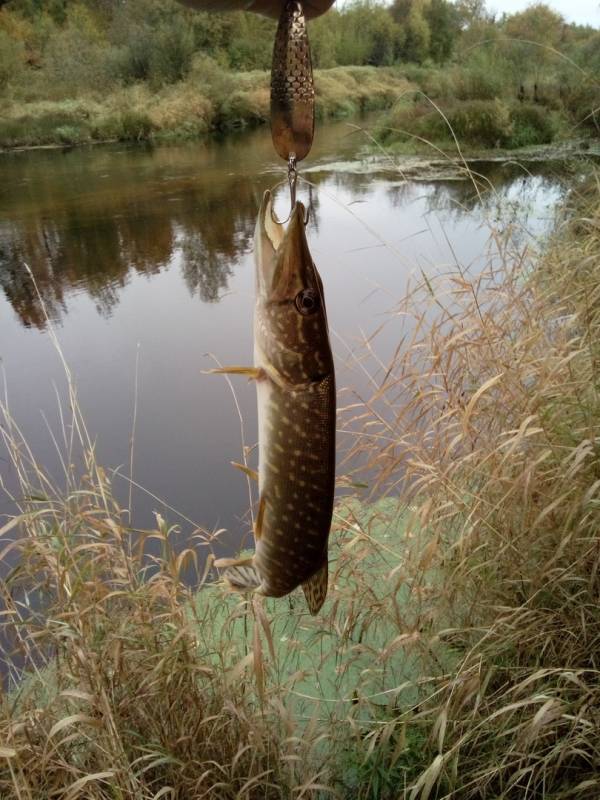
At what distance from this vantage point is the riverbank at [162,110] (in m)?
17.4

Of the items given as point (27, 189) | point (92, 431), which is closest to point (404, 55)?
point (27, 189)

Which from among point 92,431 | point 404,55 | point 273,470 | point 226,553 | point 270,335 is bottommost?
point 226,553

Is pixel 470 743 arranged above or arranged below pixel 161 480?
above

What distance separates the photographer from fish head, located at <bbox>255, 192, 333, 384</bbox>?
2.86 ft

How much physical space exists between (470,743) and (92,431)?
10.1ft

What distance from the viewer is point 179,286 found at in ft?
20.7

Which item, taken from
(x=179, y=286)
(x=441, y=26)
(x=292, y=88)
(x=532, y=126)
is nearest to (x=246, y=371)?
(x=292, y=88)

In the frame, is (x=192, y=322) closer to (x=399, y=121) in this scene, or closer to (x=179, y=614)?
(x=179, y=614)

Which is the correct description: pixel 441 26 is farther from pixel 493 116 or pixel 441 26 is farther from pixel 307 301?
pixel 307 301

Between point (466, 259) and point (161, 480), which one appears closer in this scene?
point (161, 480)

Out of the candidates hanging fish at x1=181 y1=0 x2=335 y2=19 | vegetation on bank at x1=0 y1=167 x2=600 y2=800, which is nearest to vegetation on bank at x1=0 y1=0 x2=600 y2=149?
vegetation on bank at x1=0 y1=167 x2=600 y2=800

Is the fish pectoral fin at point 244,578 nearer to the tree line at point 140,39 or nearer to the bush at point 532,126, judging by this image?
the bush at point 532,126

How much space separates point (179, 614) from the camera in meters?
1.80

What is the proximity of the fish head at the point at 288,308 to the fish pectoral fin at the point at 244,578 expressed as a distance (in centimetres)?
40
